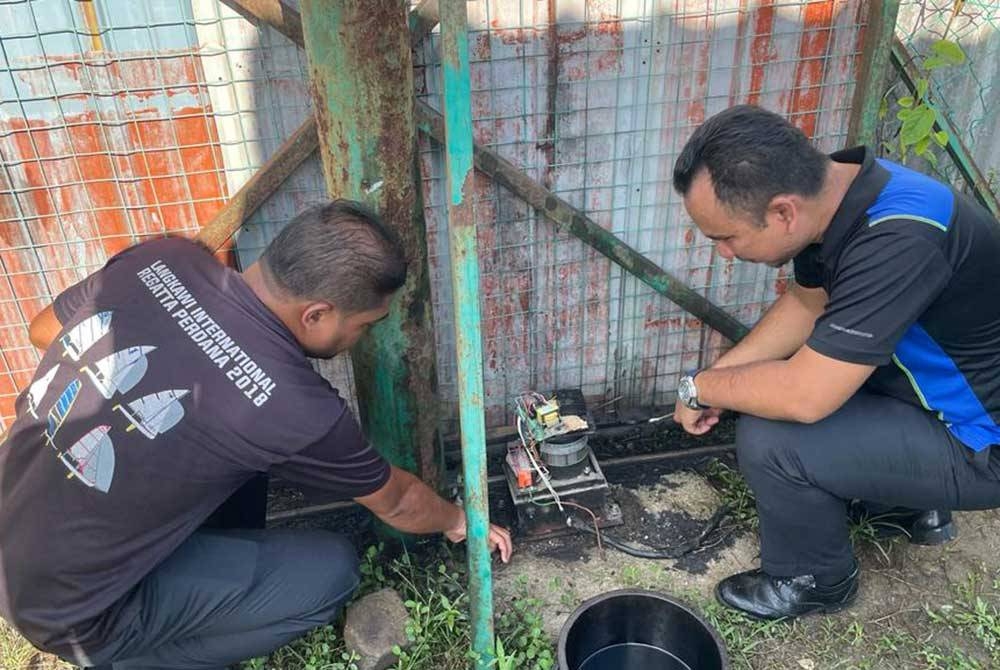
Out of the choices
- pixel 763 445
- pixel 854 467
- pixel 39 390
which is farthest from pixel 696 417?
pixel 39 390

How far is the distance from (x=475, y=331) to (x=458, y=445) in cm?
158

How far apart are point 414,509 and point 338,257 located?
81 centimetres

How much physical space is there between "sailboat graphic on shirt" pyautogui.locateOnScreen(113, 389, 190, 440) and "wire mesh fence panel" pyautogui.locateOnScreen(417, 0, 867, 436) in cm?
139

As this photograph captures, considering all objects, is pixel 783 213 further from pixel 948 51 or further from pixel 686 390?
pixel 948 51

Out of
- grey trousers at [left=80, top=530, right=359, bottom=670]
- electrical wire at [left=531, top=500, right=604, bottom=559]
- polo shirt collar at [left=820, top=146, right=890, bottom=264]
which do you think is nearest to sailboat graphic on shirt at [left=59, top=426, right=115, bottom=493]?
grey trousers at [left=80, top=530, right=359, bottom=670]

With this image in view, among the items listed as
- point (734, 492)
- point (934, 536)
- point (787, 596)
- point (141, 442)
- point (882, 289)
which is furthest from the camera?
point (734, 492)

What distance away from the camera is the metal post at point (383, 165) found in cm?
213

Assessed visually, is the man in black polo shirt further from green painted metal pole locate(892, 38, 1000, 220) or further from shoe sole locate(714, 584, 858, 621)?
green painted metal pole locate(892, 38, 1000, 220)

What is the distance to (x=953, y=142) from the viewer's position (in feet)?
10.7

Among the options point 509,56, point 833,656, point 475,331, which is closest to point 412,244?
point 475,331

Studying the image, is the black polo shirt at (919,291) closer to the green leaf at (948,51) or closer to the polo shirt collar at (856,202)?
the polo shirt collar at (856,202)

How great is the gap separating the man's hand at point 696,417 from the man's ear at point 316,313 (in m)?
1.36

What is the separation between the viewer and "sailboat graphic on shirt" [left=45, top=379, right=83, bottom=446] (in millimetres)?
2086

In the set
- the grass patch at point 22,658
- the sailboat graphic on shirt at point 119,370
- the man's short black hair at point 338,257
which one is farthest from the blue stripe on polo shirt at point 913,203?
the grass patch at point 22,658
